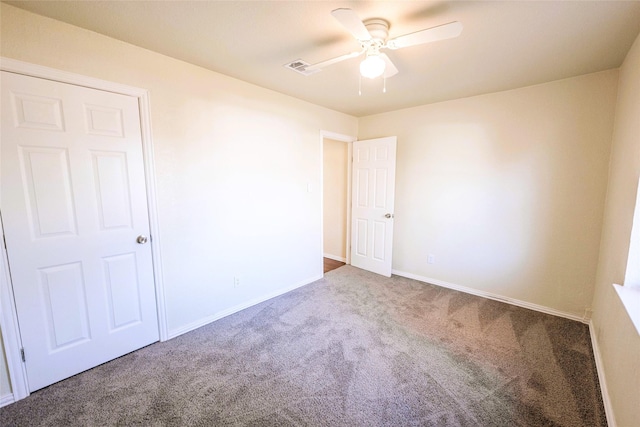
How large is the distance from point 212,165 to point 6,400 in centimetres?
207

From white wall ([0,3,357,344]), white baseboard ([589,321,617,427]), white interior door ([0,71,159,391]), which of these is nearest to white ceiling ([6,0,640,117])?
white wall ([0,3,357,344])

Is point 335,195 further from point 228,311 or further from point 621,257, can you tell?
point 621,257

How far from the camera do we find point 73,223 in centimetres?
184

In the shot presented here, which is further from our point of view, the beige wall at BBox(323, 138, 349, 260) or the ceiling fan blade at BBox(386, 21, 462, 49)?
the beige wall at BBox(323, 138, 349, 260)

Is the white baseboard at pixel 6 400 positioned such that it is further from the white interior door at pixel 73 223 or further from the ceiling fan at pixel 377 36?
the ceiling fan at pixel 377 36

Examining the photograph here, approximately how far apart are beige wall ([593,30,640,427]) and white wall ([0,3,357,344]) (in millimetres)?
2808

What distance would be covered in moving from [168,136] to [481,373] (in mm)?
3070

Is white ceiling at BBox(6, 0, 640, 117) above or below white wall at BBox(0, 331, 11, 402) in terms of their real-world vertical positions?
above

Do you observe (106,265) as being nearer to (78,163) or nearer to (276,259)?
(78,163)

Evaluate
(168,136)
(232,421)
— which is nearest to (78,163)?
(168,136)

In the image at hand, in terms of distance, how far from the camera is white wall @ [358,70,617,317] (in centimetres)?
253

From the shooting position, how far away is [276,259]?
10.6 feet

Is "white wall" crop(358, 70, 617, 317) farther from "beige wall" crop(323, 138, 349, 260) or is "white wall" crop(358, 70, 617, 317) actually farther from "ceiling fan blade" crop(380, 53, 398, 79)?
"ceiling fan blade" crop(380, 53, 398, 79)

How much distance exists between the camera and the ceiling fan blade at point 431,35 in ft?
4.43
